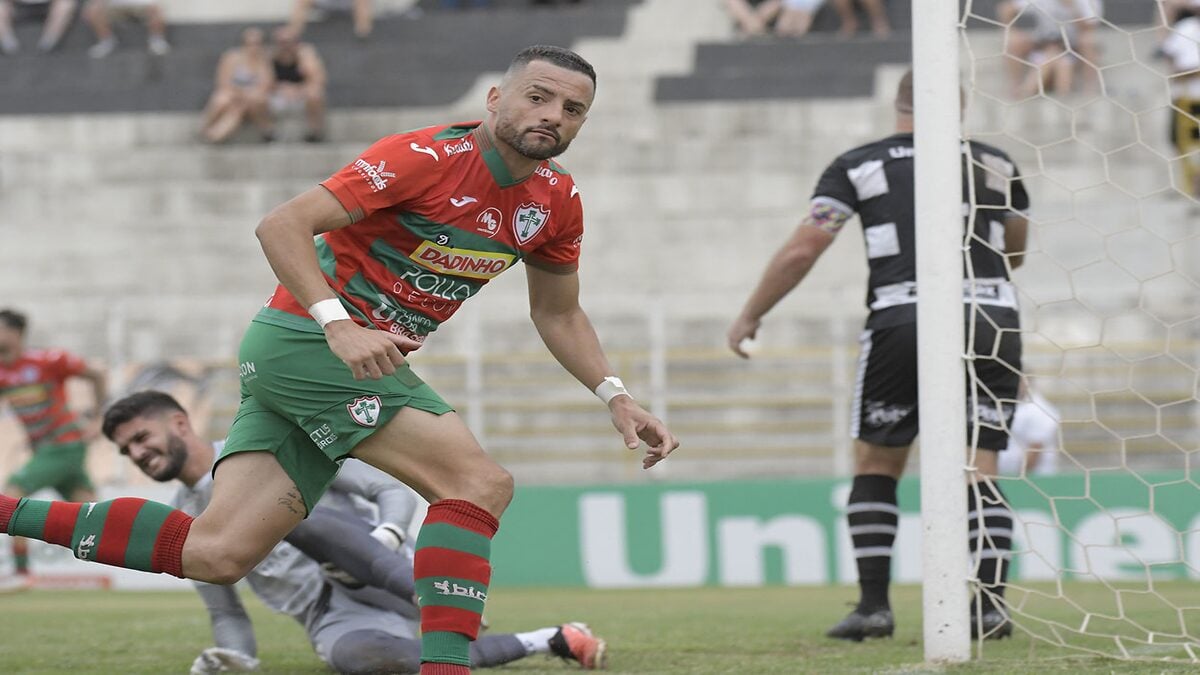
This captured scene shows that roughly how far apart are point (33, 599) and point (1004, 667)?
7.98 m

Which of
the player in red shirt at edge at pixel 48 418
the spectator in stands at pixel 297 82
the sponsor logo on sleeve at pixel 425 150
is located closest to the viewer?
the sponsor logo on sleeve at pixel 425 150

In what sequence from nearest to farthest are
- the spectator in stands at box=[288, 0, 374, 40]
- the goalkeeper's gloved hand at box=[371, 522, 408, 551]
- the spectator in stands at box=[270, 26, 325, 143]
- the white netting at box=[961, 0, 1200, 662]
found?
1. the goalkeeper's gloved hand at box=[371, 522, 408, 551]
2. the white netting at box=[961, 0, 1200, 662]
3. the spectator in stands at box=[270, 26, 325, 143]
4. the spectator in stands at box=[288, 0, 374, 40]

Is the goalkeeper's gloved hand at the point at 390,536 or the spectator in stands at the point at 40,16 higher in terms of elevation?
the spectator in stands at the point at 40,16

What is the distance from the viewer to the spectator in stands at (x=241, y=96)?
18.4 m

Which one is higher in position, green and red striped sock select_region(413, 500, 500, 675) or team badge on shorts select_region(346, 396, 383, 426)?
Result: team badge on shorts select_region(346, 396, 383, 426)

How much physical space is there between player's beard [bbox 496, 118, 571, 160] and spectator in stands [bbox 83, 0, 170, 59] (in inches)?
637

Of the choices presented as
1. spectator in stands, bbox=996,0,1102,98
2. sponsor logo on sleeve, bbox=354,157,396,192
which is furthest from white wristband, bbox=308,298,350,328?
spectator in stands, bbox=996,0,1102,98

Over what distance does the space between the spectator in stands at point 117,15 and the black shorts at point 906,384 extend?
49.4ft

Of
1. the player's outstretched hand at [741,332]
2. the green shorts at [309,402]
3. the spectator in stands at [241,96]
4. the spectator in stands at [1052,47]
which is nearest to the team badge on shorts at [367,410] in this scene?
the green shorts at [309,402]

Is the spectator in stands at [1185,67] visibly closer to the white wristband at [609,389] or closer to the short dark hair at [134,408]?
the white wristband at [609,389]

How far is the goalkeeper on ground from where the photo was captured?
19.2ft

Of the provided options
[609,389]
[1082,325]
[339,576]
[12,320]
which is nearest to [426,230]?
[609,389]

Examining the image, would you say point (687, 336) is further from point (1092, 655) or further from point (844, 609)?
point (1092, 655)

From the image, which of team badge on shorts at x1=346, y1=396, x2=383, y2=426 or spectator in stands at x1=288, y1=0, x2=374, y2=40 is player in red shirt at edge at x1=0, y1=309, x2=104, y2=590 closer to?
team badge on shorts at x1=346, y1=396, x2=383, y2=426
